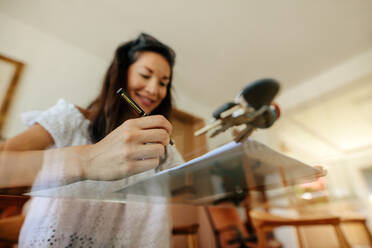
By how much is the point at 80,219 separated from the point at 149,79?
0.24 metres

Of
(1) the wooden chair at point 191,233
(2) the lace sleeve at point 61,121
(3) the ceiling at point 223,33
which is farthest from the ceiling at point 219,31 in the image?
(1) the wooden chair at point 191,233

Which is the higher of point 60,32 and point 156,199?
point 60,32

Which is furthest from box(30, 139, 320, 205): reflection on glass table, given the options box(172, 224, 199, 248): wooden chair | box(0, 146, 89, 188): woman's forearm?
box(172, 224, 199, 248): wooden chair

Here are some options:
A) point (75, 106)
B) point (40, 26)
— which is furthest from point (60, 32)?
point (75, 106)

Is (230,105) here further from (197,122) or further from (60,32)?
(60,32)

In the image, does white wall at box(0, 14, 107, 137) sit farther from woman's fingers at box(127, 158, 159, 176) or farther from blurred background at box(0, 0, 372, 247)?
woman's fingers at box(127, 158, 159, 176)

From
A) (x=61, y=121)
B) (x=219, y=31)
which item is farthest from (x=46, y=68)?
(x=219, y=31)

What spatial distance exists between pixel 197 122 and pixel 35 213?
0.30 m

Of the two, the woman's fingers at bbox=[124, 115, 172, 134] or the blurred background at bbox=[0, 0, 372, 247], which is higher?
the blurred background at bbox=[0, 0, 372, 247]

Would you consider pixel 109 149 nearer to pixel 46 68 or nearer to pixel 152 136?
pixel 152 136

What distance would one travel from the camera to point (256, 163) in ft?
0.94

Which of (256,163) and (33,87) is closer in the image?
(256,163)

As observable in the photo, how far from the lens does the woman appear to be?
175 mm

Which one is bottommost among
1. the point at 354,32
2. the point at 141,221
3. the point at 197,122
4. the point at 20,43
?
the point at 141,221
